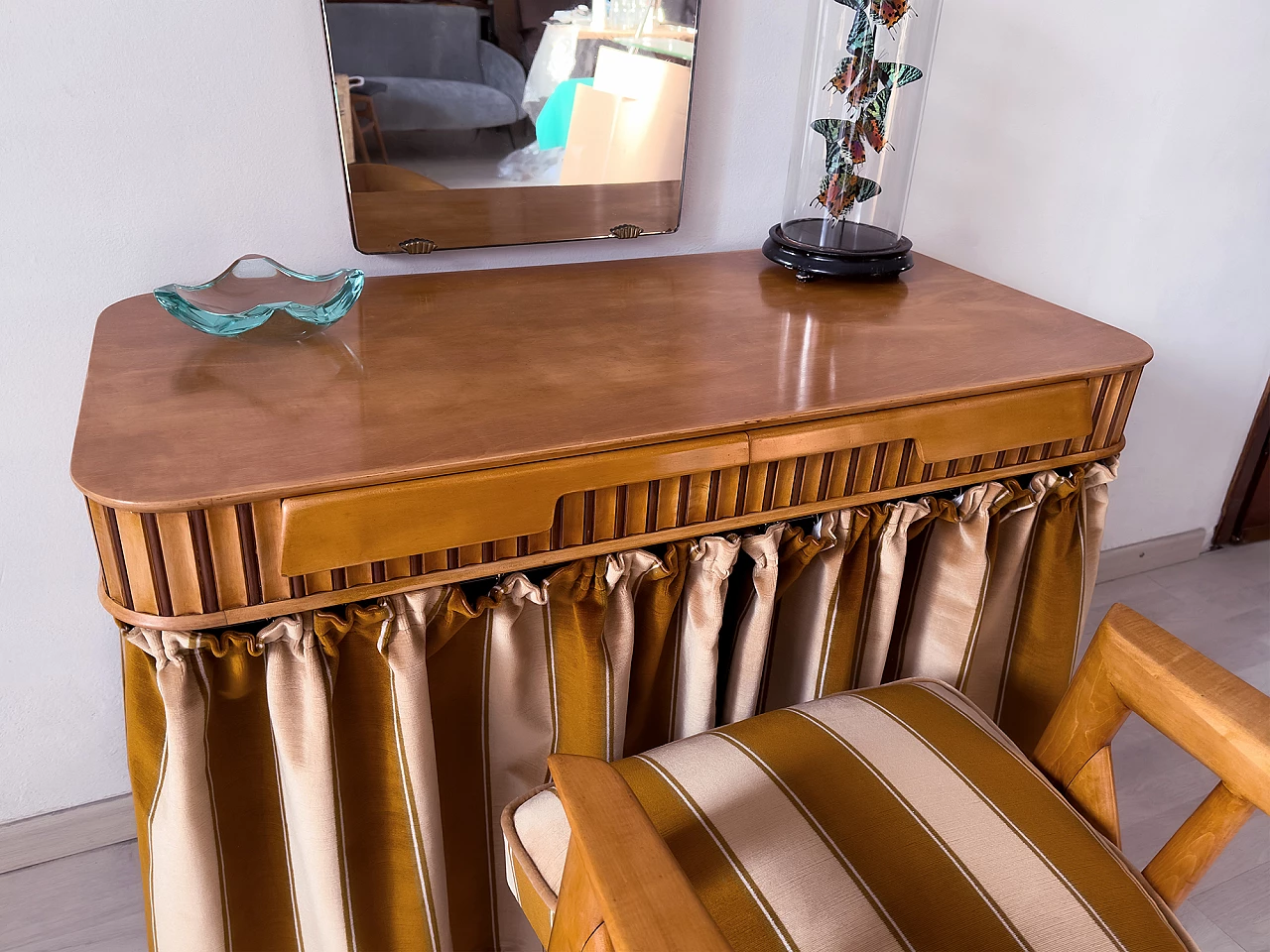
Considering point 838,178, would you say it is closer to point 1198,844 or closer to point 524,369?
point 524,369

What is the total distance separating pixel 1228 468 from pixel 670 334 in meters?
1.80

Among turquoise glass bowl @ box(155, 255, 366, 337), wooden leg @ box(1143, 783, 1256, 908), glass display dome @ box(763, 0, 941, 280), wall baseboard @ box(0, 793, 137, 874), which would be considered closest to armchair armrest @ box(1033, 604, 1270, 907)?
wooden leg @ box(1143, 783, 1256, 908)

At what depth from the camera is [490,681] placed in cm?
100

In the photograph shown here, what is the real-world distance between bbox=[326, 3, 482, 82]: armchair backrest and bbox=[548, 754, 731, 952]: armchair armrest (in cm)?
87

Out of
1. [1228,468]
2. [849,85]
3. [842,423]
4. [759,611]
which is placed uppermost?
[849,85]

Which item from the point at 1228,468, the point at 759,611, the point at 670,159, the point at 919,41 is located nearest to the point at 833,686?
the point at 759,611

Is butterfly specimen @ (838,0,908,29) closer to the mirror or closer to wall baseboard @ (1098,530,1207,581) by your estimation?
the mirror

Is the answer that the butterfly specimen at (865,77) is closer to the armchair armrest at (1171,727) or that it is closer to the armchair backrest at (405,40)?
the armchair backrest at (405,40)

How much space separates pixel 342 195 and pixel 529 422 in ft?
1.78

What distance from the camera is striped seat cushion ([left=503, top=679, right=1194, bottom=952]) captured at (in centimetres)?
78

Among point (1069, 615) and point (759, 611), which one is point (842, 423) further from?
point (1069, 615)

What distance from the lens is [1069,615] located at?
1257mm

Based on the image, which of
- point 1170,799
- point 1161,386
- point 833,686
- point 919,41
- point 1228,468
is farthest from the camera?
point 1228,468

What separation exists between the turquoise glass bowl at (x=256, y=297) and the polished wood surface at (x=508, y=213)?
12cm
